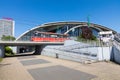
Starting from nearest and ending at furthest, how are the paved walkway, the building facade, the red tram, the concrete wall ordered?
the paved walkway, the concrete wall, the red tram, the building facade

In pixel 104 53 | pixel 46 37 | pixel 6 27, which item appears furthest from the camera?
pixel 6 27

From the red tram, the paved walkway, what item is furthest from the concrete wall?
the red tram

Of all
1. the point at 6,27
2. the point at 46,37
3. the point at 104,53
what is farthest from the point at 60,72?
the point at 6,27

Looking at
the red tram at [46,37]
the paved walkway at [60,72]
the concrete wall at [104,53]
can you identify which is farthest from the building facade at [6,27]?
the concrete wall at [104,53]

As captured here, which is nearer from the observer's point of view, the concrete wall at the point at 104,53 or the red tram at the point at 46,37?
the concrete wall at the point at 104,53

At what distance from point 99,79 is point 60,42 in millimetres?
26235

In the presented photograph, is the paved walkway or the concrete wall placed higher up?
the concrete wall

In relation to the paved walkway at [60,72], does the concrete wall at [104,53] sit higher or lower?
higher

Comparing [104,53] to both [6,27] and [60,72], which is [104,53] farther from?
[6,27]

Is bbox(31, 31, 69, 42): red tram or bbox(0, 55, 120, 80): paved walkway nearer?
bbox(0, 55, 120, 80): paved walkway

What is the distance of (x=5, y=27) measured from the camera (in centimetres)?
10144

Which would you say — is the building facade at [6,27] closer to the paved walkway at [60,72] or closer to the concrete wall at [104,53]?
the paved walkway at [60,72]

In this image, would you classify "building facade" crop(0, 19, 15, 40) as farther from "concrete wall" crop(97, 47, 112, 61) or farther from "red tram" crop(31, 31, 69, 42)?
"concrete wall" crop(97, 47, 112, 61)

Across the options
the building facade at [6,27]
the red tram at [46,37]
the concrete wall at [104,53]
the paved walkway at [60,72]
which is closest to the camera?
the paved walkway at [60,72]
